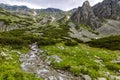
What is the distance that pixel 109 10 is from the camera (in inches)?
A: 6038

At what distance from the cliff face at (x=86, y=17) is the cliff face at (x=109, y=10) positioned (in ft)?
23.9

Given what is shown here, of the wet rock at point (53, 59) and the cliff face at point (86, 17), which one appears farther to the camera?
the cliff face at point (86, 17)

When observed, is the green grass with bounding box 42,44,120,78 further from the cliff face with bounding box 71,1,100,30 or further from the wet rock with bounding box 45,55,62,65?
the cliff face with bounding box 71,1,100,30

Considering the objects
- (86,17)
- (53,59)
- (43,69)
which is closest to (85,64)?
(53,59)

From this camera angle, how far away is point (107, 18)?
146500mm

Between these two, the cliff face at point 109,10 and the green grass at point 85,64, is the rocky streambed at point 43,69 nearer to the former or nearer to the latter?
the green grass at point 85,64

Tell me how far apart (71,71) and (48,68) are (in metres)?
3.49

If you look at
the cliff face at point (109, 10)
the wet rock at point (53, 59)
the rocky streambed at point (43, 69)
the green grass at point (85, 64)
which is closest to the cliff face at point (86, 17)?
the cliff face at point (109, 10)

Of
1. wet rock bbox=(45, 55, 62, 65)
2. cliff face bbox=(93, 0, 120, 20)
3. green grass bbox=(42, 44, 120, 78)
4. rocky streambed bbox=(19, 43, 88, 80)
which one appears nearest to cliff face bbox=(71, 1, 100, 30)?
cliff face bbox=(93, 0, 120, 20)

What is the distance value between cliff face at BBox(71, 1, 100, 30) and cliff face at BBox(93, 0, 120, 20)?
7284mm

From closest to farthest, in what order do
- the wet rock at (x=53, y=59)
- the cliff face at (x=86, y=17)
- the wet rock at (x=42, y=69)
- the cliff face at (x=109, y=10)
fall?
the wet rock at (x=42, y=69), the wet rock at (x=53, y=59), the cliff face at (x=86, y=17), the cliff face at (x=109, y=10)

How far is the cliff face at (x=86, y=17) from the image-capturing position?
138000 mm

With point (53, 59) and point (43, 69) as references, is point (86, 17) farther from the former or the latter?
point (43, 69)

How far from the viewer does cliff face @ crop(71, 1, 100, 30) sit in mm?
138000
